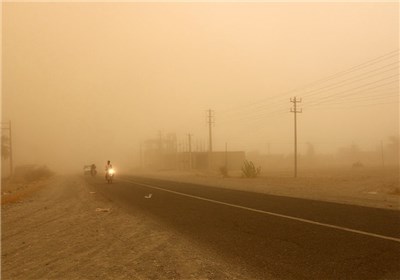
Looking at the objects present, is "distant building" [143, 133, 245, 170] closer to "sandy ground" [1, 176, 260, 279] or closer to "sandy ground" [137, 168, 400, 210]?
"sandy ground" [137, 168, 400, 210]

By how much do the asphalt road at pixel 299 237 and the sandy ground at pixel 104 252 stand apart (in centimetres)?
54

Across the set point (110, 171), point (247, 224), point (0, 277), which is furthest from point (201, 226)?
point (110, 171)

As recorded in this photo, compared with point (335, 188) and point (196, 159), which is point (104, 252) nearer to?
point (335, 188)

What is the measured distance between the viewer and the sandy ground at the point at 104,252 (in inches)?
264

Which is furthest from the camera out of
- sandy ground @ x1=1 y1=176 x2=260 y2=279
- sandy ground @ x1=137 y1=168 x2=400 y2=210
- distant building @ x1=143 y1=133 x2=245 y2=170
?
distant building @ x1=143 y1=133 x2=245 y2=170

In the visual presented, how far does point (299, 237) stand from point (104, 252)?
4.22 meters

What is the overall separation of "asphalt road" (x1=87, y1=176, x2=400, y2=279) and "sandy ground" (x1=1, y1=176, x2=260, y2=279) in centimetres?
54

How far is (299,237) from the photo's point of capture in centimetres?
876

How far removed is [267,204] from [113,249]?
8.25 metres

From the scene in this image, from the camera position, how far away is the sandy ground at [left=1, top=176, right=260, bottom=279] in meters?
6.70

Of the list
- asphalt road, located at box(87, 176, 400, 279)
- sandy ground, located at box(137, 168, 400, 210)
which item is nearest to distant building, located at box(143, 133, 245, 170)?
sandy ground, located at box(137, 168, 400, 210)

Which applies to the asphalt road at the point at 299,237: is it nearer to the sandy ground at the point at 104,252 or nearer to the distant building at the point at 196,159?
the sandy ground at the point at 104,252

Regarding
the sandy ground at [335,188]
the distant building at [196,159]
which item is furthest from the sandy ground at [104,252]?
the distant building at [196,159]

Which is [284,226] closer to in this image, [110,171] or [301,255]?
[301,255]
